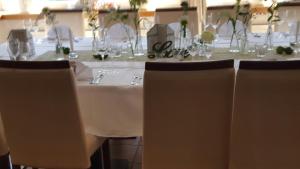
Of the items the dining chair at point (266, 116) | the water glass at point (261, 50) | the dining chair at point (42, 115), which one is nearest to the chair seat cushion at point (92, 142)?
the dining chair at point (42, 115)

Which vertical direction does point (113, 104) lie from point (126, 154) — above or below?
above

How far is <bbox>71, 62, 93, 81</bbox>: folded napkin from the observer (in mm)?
1837

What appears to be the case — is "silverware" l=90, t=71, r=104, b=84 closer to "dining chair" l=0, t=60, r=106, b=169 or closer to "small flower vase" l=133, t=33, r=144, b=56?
"dining chair" l=0, t=60, r=106, b=169

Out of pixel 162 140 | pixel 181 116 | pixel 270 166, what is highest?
pixel 181 116

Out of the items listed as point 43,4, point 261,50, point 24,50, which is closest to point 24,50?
point 24,50

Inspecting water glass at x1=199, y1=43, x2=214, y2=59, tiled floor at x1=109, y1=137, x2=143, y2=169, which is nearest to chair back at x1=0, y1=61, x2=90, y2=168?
tiled floor at x1=109, y1=137, x2=143, y2=169

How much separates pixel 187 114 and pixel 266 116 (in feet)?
0.99

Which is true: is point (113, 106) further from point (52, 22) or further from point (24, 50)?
point (52, 22)

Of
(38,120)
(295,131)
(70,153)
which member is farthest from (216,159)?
(38,120)

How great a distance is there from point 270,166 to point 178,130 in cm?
40

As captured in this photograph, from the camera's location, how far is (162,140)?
1.55m

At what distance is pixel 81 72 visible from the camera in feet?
6.08

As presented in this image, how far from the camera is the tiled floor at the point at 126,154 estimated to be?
7.95ft

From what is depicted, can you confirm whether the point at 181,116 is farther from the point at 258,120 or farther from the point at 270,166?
Answer: the point at 270,166
